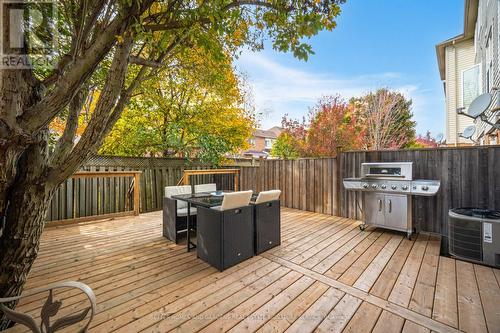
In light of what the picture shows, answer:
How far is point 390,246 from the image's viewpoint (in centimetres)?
335

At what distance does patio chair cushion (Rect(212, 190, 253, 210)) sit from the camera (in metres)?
2.60

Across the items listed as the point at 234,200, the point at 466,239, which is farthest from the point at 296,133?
the point at 234,200

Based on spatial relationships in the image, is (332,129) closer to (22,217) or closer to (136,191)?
(136,191)

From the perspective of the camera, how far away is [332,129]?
7535 mm

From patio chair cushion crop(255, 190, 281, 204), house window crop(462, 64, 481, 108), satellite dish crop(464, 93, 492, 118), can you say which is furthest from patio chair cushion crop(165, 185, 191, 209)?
house window crop(462, 64, 481, 108)

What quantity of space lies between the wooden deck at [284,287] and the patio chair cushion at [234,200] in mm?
767

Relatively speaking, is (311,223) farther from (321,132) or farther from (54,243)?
(54,243)

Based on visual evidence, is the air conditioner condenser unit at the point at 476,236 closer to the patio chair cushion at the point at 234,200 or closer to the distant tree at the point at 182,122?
the patio chair cushion at the point at 234,200

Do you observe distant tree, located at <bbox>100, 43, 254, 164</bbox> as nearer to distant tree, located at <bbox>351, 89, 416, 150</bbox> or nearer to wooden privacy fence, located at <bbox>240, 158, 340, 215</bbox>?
wooden privacy fence, located at <bbox>240, 158, 340, 215</bbox>

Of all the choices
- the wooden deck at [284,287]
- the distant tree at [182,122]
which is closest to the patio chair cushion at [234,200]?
the wooden deck at [284,287]

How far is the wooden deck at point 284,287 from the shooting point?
172 cm

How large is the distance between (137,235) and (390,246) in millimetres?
4356

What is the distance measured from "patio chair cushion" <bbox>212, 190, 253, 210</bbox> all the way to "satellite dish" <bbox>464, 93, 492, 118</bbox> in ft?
13.9

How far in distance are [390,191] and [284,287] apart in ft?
9.06
